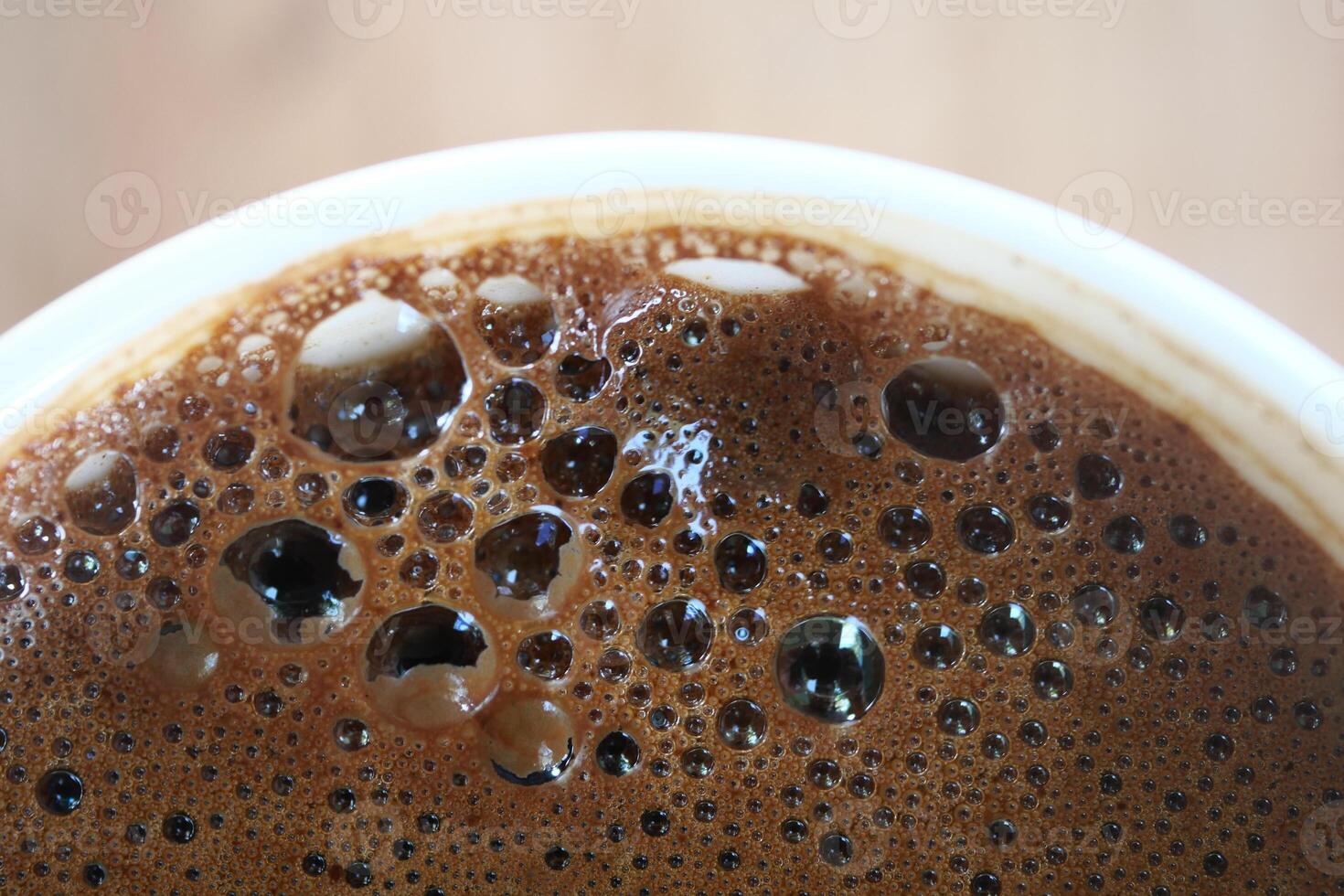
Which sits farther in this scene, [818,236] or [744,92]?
[744,92]

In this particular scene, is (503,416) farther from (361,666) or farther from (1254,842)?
(1254,842)

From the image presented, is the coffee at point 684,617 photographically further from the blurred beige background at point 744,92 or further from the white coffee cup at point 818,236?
the blurred beige background at point 744,92

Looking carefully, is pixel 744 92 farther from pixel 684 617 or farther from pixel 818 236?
pixel 684 617

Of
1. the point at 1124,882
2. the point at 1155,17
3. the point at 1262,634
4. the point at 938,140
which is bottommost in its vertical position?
the point at 1124,882

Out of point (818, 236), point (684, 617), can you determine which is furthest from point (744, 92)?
point (684, 617)

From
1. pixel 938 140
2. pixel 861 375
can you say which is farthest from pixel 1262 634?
pixel 938 140

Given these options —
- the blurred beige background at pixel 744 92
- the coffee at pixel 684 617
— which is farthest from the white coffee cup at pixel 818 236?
the blurred beige background at pixel 744 92
